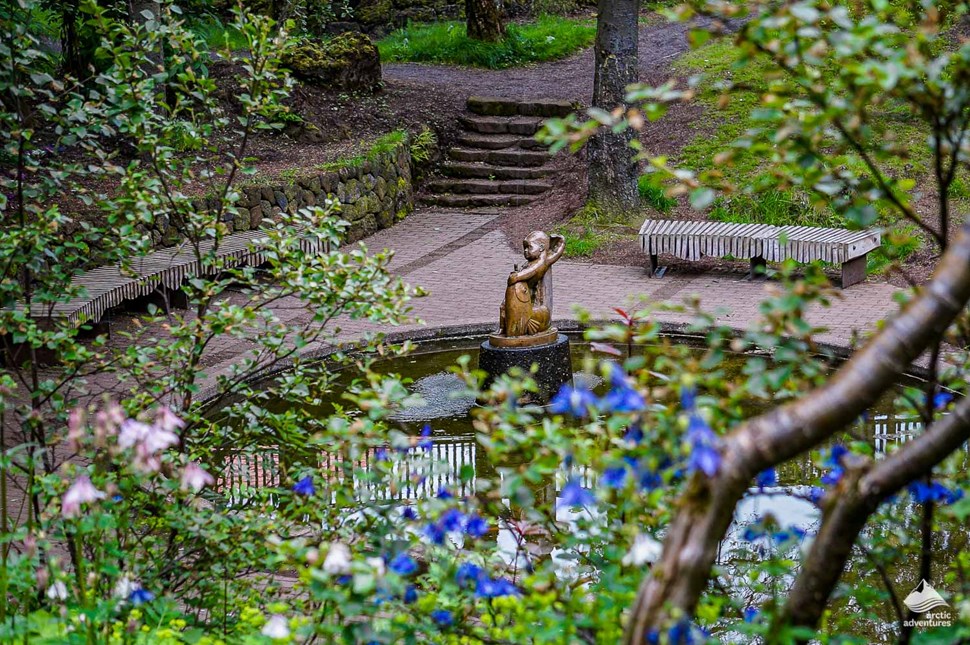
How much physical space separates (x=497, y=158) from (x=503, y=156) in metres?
0.10

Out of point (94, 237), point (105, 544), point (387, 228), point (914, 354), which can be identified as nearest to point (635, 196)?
point (387, 228)

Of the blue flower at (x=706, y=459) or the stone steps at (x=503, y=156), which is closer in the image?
the blue flower at (x=706, y=459)

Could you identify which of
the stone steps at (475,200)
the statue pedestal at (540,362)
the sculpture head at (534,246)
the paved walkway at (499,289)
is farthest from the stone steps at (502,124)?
the statue pedestal at (540,362)

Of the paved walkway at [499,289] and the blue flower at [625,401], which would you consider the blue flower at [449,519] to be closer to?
the blue flower at [625,401]

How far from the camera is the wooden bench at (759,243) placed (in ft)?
38.3

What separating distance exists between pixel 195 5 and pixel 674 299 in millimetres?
7498

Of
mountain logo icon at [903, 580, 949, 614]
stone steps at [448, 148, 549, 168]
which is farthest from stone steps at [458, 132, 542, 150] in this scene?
mountain logo icon at [903, 580, 949, 614]

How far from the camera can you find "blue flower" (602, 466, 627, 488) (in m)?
2.52

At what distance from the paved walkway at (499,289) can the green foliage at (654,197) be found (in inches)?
75.6

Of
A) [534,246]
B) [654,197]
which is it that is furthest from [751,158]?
[534,246]

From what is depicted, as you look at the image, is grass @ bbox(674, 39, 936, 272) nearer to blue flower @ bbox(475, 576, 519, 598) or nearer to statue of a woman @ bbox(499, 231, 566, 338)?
statue of a woman @ bbox(499, 231, 566, 338)

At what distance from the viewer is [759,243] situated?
39.4ft

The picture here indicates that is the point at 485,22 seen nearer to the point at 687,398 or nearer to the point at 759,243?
the point at 759,243

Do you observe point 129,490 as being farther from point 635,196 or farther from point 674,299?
point 635,196
